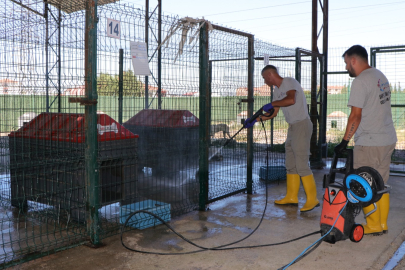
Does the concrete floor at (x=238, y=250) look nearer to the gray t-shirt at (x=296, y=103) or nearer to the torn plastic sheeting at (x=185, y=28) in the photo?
the gray t-shirt at (x=296, y=103)

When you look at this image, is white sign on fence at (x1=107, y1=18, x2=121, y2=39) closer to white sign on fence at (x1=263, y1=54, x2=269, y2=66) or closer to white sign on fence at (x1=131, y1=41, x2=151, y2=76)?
white sign on fence at (x1=131, y1=41, x2=151, y2=76)

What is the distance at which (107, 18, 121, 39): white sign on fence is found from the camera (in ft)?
13.7

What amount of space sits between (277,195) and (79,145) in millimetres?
3437

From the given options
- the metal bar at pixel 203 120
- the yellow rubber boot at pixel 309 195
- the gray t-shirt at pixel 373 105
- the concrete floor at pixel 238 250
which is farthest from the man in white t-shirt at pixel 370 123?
the metal bar at pixel 203 120

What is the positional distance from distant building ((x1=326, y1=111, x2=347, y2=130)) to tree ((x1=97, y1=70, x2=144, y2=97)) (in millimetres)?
6990

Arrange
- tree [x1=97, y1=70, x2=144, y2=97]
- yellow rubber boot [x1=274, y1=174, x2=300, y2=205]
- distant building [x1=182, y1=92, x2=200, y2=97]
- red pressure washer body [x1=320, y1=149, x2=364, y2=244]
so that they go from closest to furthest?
red pressure washer body [x1=320, y1=149, x2=364, y2=244] < tree [x1=97, y1=70, x2=144, y2=97] < distant building [x1=182, y1=92, x2=200, y2=97] < yellow rubber boot [x1=274, y1=174, x2=300, y2=205]

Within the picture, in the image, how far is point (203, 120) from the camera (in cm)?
554

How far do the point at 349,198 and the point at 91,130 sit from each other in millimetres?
2592

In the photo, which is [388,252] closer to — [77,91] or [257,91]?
[77,91]

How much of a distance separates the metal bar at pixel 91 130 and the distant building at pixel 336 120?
8191mm

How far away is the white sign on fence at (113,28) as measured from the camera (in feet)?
13.7

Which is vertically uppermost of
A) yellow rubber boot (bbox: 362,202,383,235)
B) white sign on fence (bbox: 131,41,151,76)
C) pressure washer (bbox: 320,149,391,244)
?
white sign on fence (bbox: 131,41,151,76)

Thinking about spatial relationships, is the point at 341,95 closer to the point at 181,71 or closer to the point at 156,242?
the point at 181,71

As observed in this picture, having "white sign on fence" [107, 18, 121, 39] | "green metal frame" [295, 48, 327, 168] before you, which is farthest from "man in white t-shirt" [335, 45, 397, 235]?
"green metal frame" [295, 48, 327, 168]
